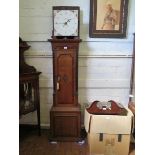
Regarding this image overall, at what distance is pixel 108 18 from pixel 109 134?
4.94 feet

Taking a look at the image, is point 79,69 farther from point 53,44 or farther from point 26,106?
point 26,106

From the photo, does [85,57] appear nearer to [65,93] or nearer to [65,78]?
[65,78]

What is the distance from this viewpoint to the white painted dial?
3.07 m

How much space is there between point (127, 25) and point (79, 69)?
88 centimetres

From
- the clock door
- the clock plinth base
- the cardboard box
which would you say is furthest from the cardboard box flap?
the clock door

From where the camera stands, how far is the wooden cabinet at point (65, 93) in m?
3.04

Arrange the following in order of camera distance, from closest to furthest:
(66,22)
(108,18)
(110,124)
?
(110,124)
(66,22)
(108,18)

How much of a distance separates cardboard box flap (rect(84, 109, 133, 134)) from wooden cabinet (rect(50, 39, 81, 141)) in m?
0.41

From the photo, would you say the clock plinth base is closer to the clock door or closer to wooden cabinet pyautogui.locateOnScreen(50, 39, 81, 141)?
wooden cabinet pyautogui.locateOnScreen(50, 39, 81, 141)

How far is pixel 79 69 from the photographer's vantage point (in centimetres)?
338

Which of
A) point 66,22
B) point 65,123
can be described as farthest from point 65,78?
point 66,22

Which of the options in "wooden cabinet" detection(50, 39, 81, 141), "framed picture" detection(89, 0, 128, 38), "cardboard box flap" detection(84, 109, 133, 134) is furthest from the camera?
"framed picture" detection(89, 0, 128, 38)

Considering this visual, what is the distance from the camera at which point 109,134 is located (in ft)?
8.85
